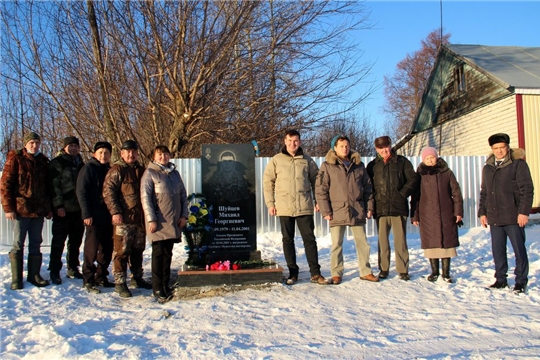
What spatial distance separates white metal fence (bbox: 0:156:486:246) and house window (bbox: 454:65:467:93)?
6.35 m

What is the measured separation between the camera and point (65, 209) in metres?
5.64

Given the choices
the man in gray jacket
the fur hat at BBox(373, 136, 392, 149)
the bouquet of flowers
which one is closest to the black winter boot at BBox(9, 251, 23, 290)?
the bouquet of flowers

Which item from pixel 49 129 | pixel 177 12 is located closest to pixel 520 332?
pixel 177 12

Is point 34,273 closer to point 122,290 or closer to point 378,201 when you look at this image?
point 122,290

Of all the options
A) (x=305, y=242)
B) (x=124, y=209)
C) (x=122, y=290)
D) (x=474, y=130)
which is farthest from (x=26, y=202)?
(x=474, y=130)

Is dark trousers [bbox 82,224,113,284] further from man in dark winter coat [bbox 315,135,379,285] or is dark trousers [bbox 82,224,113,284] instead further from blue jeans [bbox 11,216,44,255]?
man in dark winter coat [bbox 315,135,379,285]

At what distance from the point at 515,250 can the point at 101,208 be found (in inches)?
194

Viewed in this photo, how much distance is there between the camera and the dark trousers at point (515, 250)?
501cm

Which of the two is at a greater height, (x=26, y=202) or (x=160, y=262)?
(x=26, y=202)

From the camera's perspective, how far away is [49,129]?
11.5 meters

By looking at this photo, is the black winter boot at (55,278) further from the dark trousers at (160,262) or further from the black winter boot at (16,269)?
the dark trousers at (160,262)

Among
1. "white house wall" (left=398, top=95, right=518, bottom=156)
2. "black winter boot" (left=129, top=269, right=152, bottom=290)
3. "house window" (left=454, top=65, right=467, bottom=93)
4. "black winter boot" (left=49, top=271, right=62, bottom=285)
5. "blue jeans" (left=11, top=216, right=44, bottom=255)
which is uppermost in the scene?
"house window" (left=454, top=65, right=467, bottom=93)

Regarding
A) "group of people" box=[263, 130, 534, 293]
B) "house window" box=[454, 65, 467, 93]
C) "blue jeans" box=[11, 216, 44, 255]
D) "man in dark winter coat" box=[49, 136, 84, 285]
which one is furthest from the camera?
"house window" box=[454, 65, 467, 93]

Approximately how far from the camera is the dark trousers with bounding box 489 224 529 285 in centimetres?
501
